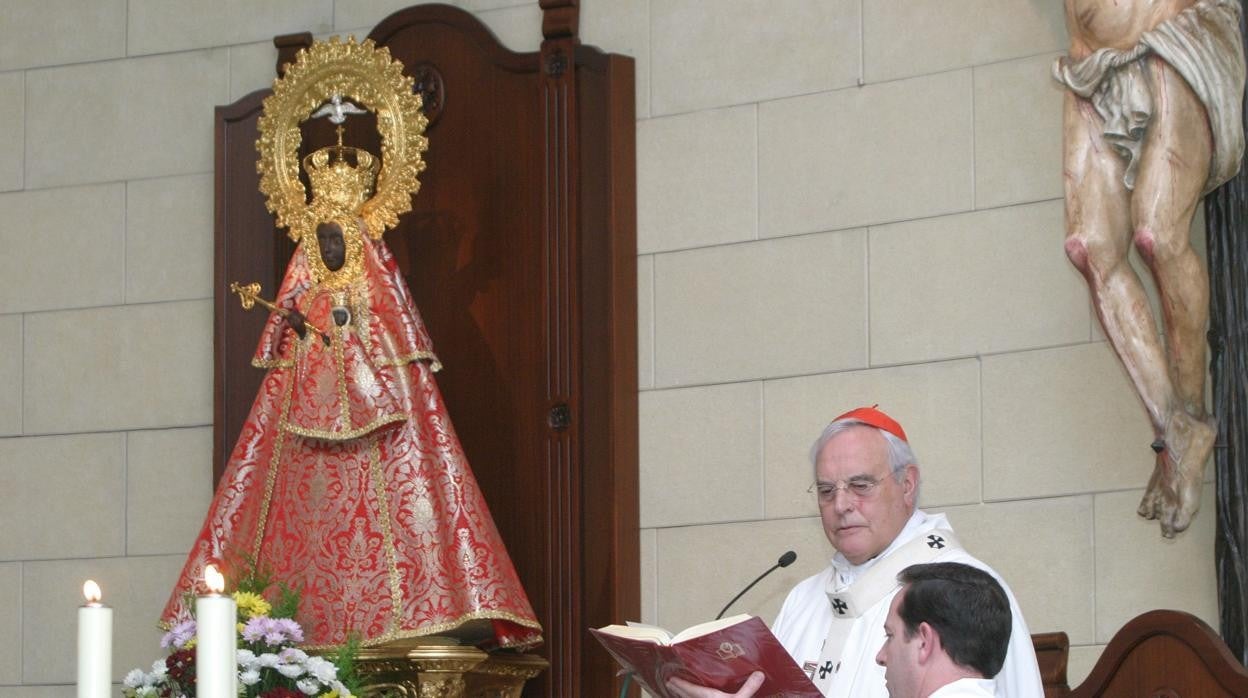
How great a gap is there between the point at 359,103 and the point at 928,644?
13.0ft

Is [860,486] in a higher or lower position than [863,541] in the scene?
higher

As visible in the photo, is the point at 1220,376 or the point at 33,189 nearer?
the point at 1220,376

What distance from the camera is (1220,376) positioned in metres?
5.99

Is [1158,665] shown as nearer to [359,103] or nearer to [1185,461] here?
[1185,461]

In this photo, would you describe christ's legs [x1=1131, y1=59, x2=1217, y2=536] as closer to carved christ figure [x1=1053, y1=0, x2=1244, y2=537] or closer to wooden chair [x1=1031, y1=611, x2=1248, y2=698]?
carved christ figure [x1=1053, y1=0, x2=1244, y2=537]

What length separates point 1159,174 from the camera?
19.5ft

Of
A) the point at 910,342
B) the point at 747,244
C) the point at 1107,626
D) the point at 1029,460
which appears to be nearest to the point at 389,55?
the point at 747,244

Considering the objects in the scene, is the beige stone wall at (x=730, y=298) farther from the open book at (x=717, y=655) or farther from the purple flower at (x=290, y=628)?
the open book at (x=717, y=655)

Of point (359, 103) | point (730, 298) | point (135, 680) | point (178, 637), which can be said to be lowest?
point (135, 680)

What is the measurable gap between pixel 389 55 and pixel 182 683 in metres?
2.31

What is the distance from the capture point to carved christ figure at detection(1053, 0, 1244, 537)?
19.4 feet

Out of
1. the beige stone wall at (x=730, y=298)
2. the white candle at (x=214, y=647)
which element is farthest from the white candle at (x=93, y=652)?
the beige stone wall at (x=730, y=298)

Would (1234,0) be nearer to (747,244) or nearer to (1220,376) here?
(1220,376)

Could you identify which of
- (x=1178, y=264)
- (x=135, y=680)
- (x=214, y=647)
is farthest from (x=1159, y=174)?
(x=214, y=647)
